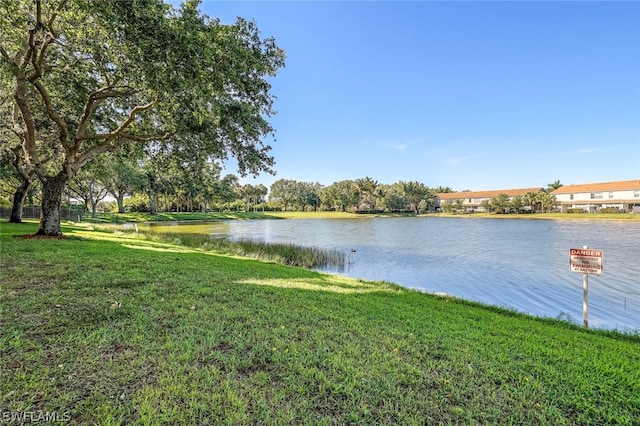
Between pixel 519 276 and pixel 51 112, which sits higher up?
pixel 51 112

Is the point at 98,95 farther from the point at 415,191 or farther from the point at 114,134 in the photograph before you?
the point at 415,191

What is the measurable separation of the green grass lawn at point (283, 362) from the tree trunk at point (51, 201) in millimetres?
8754

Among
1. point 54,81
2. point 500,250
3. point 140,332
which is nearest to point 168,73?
point 140,332

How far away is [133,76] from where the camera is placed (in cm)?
760

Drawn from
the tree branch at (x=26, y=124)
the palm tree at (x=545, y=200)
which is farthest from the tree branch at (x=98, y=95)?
the palm tree at (x=545, y=200)

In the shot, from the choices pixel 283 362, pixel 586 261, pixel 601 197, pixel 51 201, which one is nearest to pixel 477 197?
pixel 601 197

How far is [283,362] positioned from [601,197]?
279 ft

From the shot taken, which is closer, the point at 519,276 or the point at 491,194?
the point at 519,276

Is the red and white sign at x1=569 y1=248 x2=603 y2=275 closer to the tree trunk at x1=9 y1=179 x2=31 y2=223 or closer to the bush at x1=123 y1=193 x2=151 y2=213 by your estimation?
the tree trunk at x1=9 y1=179 x2=31 y2=223

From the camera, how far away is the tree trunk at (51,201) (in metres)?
12.9

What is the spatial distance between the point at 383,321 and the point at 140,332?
3481mm

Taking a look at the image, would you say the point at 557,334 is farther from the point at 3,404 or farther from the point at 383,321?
the point at 3,404

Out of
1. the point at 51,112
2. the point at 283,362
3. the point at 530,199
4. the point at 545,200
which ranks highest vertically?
the point at 51,112

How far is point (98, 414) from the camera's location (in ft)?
7.90
